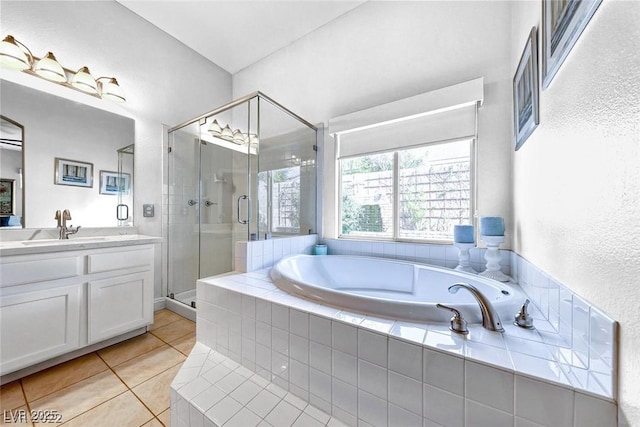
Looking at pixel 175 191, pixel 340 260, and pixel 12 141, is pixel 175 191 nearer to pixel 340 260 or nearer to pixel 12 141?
pixel 12 141

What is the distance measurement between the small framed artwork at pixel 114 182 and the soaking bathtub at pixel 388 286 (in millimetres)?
1768

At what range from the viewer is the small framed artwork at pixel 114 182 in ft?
6.82

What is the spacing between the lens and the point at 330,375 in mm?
891

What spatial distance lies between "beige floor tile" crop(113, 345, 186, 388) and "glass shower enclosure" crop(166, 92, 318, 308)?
2.23 ft

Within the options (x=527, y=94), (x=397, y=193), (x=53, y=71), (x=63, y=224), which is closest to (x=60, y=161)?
(x=63, y=224)

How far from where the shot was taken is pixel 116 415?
1.17 metres

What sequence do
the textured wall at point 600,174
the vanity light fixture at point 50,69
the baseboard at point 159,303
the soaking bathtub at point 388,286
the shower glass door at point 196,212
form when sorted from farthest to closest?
the shower glass door at point 196,212 → the baseboard at point 159,303 → the vanity light fixture at point 50,69 → the soaking bathtub at point 388,286 → the textured wall at point 600,174

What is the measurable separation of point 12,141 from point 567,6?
3082 millimetres

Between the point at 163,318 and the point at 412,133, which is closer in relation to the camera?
the point at 412,133

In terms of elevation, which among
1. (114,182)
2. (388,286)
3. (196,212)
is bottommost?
Answer: (388,286)

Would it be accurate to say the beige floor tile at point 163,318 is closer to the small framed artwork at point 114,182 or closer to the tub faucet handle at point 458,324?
the small framed artwork at point 114,182

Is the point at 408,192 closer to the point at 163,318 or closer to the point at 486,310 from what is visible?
the point at 486,310

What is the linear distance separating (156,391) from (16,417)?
58cm

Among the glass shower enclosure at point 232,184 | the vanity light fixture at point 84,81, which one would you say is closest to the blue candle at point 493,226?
the glass shower enclosure at point 232,184
